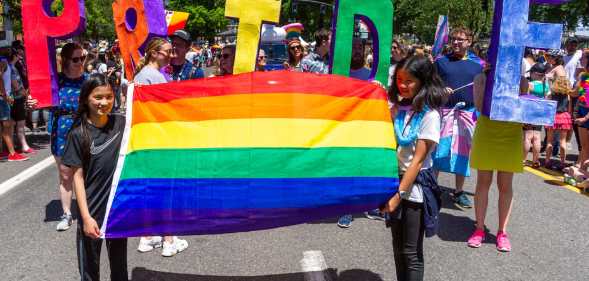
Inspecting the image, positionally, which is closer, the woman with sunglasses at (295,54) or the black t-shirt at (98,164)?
the black t-shirt at (98,164)

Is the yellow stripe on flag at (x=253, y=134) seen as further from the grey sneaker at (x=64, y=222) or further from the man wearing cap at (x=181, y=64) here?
the grey sneaker at (x=64, y=222)

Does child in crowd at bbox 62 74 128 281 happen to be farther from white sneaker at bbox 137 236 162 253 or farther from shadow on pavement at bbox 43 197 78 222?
shadow on pavement at bbox 43 197 78 222

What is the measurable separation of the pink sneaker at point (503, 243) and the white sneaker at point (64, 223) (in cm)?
409

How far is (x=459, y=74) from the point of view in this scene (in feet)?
17.8

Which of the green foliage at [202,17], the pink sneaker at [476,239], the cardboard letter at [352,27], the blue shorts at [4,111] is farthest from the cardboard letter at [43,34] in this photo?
the green foliage at [202,17]

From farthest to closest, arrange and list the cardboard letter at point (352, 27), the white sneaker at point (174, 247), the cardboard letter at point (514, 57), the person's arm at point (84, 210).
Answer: the white sneaker at point (174, 247)
the cardboard letter at point (514, 57)
the cardboard letter at point (352, 27)
the person's arm at point (84, 210)

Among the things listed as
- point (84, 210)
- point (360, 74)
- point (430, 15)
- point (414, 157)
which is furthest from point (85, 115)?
point (430, 15)

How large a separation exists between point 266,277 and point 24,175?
4.80 metres

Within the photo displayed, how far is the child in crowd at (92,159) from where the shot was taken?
272cm

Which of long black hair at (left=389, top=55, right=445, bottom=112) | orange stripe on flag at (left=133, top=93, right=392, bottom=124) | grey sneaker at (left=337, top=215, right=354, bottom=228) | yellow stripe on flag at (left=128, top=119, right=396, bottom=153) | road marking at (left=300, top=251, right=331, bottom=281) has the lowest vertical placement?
road marking at (left=300, top=251, right=331, bottom=281)

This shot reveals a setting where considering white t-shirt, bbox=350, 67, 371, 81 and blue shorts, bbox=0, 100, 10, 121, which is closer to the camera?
white t-shirt, bbox=350, 67, 371, 81

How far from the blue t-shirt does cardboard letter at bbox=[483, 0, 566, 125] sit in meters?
1.59

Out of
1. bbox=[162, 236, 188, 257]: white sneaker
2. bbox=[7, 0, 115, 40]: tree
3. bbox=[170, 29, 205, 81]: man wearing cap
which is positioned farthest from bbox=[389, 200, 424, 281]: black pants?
bbox=[7, 0, 115, 40]: tree

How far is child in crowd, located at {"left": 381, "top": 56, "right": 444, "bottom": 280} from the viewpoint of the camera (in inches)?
114
